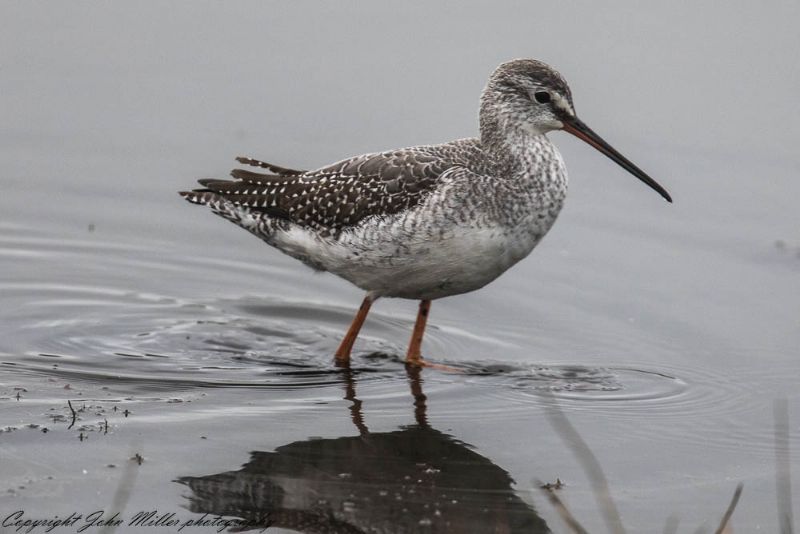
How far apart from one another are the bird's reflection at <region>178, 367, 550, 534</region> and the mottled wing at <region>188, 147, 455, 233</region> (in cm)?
187

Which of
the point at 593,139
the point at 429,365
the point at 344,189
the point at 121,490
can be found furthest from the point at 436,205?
the point at 121,490

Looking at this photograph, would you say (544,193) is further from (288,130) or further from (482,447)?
(288,130)

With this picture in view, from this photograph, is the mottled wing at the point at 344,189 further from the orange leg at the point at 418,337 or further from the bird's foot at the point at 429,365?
the bird's foot at the point at 429,365

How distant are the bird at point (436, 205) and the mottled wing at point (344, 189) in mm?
11

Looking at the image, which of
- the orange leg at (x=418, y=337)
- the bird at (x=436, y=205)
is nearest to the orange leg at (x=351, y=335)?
the bird at (x=436, y=205)

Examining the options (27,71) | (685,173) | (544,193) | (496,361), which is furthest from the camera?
(27,71)

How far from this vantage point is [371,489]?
7262 mm

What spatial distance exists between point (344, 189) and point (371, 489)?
117 inches

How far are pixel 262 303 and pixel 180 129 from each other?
11.7ft

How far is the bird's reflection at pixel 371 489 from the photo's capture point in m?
6.85

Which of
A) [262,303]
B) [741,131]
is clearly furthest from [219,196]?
[741,131]

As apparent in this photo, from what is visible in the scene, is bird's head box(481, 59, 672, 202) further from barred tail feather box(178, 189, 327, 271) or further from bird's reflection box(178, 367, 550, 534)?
bird's reflection box(178, 367, 550, 534)

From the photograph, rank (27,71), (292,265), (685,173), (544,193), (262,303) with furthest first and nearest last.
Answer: (27,71) < (685,173) < (292,265) < (262,303) < (544,193)

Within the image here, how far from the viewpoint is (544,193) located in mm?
9195
